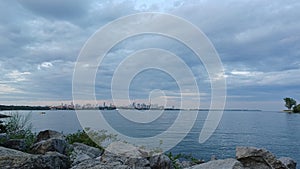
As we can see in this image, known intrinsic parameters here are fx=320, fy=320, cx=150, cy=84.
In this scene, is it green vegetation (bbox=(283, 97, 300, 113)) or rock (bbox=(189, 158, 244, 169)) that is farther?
green vegetation (bbox=(283, 97, 300, 113))

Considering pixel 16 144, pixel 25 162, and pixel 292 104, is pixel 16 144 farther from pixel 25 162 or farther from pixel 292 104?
pixel 292 104

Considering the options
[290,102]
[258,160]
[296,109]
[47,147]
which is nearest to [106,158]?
[47,147]

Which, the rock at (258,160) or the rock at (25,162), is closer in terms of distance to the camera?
the rock at (25,162)

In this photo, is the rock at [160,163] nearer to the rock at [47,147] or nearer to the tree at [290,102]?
the rock at [47,147]

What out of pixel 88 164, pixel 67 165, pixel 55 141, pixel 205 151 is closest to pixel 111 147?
pixel 55 141

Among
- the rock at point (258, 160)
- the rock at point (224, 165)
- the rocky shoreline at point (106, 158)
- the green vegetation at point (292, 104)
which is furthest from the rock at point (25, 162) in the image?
the green vegetation at point (292, 104)

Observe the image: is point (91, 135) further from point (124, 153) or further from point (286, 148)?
point (286, 148)

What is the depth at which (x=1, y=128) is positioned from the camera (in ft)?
52.0

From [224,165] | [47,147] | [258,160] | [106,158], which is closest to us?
[224,165]

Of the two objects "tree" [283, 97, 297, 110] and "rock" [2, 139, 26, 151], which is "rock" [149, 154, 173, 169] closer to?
"rock" [2, 139, 26, 151]

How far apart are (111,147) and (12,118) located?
6106 millimetres

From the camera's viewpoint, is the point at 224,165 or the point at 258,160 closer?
the point at 224,165

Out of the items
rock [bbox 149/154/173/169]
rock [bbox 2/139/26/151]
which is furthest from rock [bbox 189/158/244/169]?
rock [bbox 2/139/26/151]

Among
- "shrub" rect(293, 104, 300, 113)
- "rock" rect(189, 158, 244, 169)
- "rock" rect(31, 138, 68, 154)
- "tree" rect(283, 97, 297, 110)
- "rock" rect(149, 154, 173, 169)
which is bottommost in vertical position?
"rock" rect(149, 154, 173, 169)
